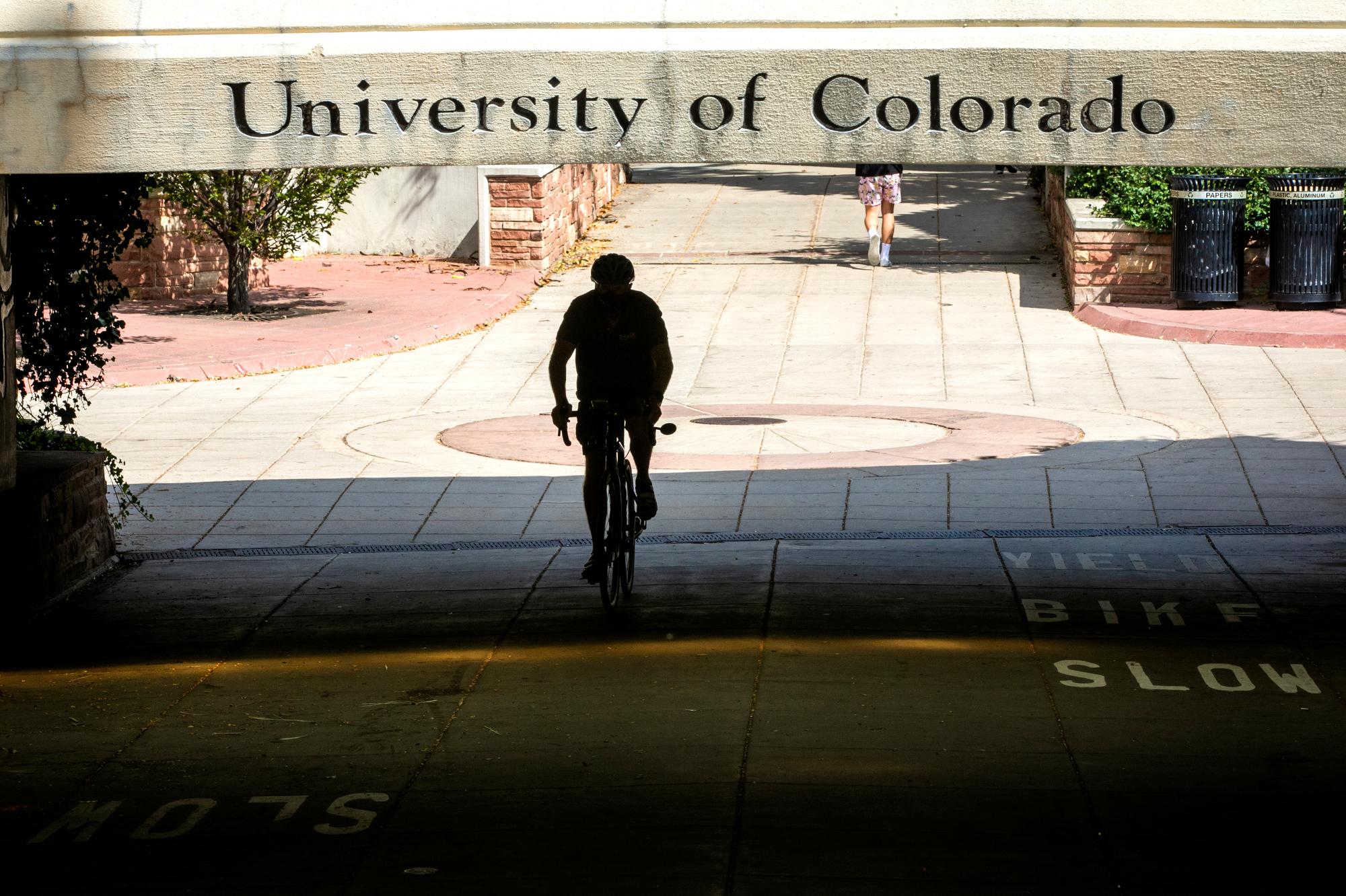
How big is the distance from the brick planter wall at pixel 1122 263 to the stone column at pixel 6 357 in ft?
43.6

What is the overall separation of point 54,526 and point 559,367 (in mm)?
2609

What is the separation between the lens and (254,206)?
19719 millimetres

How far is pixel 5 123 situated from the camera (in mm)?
6445

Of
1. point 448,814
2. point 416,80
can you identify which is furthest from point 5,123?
point 448,814

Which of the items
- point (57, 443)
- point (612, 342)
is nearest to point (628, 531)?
point (612, 342)

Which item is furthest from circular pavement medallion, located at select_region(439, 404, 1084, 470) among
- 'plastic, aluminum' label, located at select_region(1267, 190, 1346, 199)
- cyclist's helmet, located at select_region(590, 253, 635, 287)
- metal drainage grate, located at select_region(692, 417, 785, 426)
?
'plastic, aluminum' label, located at select_region(1267, 190, 1346, 199)

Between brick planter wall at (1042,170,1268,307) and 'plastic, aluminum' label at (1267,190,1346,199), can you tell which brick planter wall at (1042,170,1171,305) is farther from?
'plastic, aluminum' label at (1267,190,1346,199)

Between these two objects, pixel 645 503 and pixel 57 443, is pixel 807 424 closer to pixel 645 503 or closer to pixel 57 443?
pixel 645 503

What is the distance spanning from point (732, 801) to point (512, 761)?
88 cm

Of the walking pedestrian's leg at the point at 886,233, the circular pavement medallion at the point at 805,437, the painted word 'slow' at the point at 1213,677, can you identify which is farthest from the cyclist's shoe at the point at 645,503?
the walking pedestrian's leg at the point at 886,233

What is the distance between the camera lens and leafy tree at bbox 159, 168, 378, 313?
19109 millimetres

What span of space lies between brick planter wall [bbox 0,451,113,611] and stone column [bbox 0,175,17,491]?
5.6 inches

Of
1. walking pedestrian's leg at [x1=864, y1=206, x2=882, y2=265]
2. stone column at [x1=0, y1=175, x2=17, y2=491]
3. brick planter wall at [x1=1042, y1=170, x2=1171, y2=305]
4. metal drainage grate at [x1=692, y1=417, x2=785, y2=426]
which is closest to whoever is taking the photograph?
stone column at [x1=0, y1=175, x2=17, y2=491]

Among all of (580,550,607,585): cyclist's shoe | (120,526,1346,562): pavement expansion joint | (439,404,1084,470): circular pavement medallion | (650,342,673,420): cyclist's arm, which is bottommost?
(120,526,1346,562): pavement expansion joint
